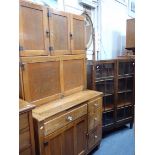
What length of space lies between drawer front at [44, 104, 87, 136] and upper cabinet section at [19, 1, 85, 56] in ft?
2.10

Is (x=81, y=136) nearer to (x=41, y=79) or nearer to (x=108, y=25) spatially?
(x=41, y=79)

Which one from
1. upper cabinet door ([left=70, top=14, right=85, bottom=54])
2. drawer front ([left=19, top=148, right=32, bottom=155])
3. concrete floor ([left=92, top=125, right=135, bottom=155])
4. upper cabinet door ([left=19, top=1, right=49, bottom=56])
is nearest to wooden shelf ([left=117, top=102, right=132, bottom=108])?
concrete floor ([left=92, top=125, right=135, bottom=155])

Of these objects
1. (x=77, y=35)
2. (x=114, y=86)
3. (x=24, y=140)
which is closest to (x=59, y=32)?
(x=77, y=35)

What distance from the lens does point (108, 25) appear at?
3.30 meters

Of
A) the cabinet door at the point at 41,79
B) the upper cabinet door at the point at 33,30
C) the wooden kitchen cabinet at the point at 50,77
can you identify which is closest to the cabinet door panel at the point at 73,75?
the wooden kitchen cabinet at the point at 50,77

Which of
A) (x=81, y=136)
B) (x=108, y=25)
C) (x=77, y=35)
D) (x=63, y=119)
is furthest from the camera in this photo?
(x=108, y=25)

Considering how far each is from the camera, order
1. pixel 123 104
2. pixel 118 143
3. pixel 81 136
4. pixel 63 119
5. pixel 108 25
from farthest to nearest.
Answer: pixel 108 25 < pixel 123 104 < pixel 118 143 < pixel 81 136 < pixel 63 119

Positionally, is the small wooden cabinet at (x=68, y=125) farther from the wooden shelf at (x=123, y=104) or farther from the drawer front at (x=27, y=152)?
the wooden shelf at (x=123, y=104)

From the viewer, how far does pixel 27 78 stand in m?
1.58

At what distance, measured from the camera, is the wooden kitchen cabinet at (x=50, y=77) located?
62.1 inches

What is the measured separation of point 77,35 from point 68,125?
1062mm

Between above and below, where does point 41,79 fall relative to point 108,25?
below
